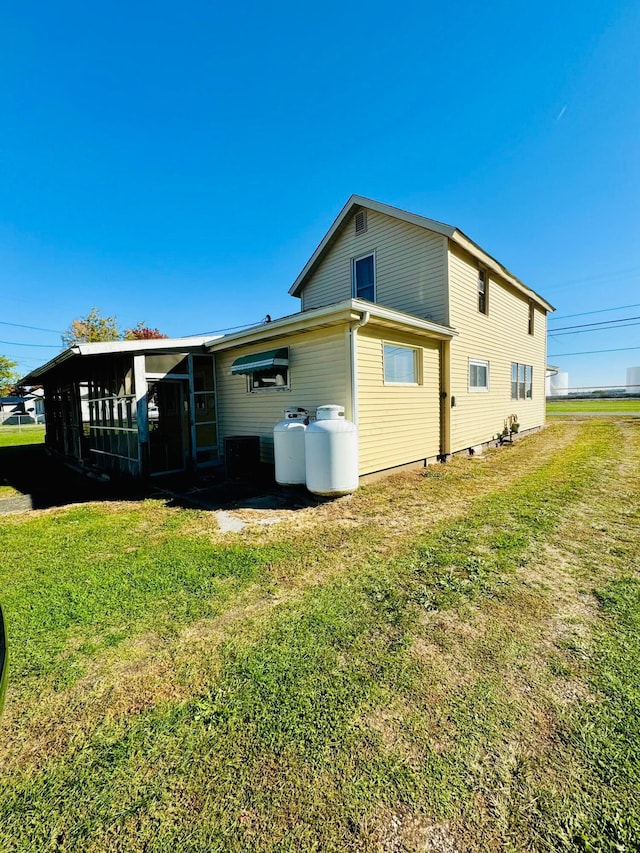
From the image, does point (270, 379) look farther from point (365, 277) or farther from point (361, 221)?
point (361, 221)

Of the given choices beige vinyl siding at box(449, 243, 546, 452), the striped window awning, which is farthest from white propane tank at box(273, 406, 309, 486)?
beige vinyl siding at box(449, 243, 546, 452)

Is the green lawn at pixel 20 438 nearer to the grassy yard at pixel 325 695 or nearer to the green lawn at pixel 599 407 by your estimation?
the grassy yard at pixel 325 695

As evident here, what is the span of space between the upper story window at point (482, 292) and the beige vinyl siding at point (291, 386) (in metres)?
6.36

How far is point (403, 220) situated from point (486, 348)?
476 centimetres

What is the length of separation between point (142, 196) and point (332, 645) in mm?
20384

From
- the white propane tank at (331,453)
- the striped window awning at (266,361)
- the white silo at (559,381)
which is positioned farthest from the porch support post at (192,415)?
A: the white silo at (559,381)

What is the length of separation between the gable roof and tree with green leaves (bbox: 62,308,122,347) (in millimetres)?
27424

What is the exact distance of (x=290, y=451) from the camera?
22.1ft

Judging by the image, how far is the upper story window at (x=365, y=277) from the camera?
10250 millimetres

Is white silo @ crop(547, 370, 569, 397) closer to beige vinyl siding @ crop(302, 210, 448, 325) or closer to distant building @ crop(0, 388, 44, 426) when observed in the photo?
beige vinyl siding @ crop(302, 210, 448, 325)

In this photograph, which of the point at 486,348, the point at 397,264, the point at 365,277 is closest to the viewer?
the point at 397,264

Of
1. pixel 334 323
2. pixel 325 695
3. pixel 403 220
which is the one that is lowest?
pixel 325 695

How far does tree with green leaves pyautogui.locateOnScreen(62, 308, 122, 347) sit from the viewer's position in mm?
31750

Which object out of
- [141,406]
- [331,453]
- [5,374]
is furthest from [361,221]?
[5,374]
